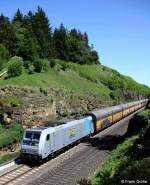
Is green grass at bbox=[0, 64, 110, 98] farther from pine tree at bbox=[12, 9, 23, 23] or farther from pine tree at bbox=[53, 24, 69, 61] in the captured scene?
pine tree at bbox=[12, 9, 23, 23]

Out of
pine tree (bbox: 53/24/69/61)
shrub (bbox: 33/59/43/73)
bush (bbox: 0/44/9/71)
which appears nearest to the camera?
bush (bbox: 0/44/9/71)

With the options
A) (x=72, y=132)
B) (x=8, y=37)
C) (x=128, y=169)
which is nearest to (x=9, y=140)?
(x=72, y=132)

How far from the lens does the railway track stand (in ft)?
77.9

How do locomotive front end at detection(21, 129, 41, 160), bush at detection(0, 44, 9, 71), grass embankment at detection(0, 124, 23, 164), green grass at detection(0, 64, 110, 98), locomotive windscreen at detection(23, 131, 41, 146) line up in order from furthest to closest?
bush at detection(0, 44, 9, 71), green grass at detection(0, 64, 110, 98), grass embankment at detection(0, 124, 23, 164), locomotive windscreen at detection(23, 131, 41, 146), locomotive front end at detection(21, 129, 41, 160)

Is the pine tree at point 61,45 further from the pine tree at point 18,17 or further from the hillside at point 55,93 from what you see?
the pine tree at point 18,17

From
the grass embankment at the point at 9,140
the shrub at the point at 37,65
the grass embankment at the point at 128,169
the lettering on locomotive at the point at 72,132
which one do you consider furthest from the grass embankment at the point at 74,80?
the grass embankment at the point at 128,169

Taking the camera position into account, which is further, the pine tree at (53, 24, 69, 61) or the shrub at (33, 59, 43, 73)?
the pine tree at (53, 24, 69, 61)

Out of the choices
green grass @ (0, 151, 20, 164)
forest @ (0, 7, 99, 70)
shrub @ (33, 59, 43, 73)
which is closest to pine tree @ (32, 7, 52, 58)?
forest @ (0, 7, 99, 70)

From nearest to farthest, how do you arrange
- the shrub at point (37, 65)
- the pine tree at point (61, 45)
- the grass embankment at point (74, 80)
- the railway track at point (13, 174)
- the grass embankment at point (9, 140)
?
the railway track at point (13, 174), the grass embankment at point (9, 140), the grass embankment at point (74, 80), the shrub at point (37, 65), the pine tree at point (61, 45)

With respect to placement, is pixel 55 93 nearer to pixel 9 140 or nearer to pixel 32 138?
pixel 9 140

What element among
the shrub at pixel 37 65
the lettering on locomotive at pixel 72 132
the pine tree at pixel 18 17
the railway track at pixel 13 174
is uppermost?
the pine tree at pixel 18 17

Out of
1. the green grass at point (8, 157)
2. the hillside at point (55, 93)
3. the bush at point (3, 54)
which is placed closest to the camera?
the green grass at point (8, 157)

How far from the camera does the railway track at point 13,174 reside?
2376 centimetres

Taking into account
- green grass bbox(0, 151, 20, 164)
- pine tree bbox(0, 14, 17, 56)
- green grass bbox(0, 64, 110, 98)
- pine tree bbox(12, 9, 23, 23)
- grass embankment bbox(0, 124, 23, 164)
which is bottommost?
green grass bbox(0, 151, 20, 164)
